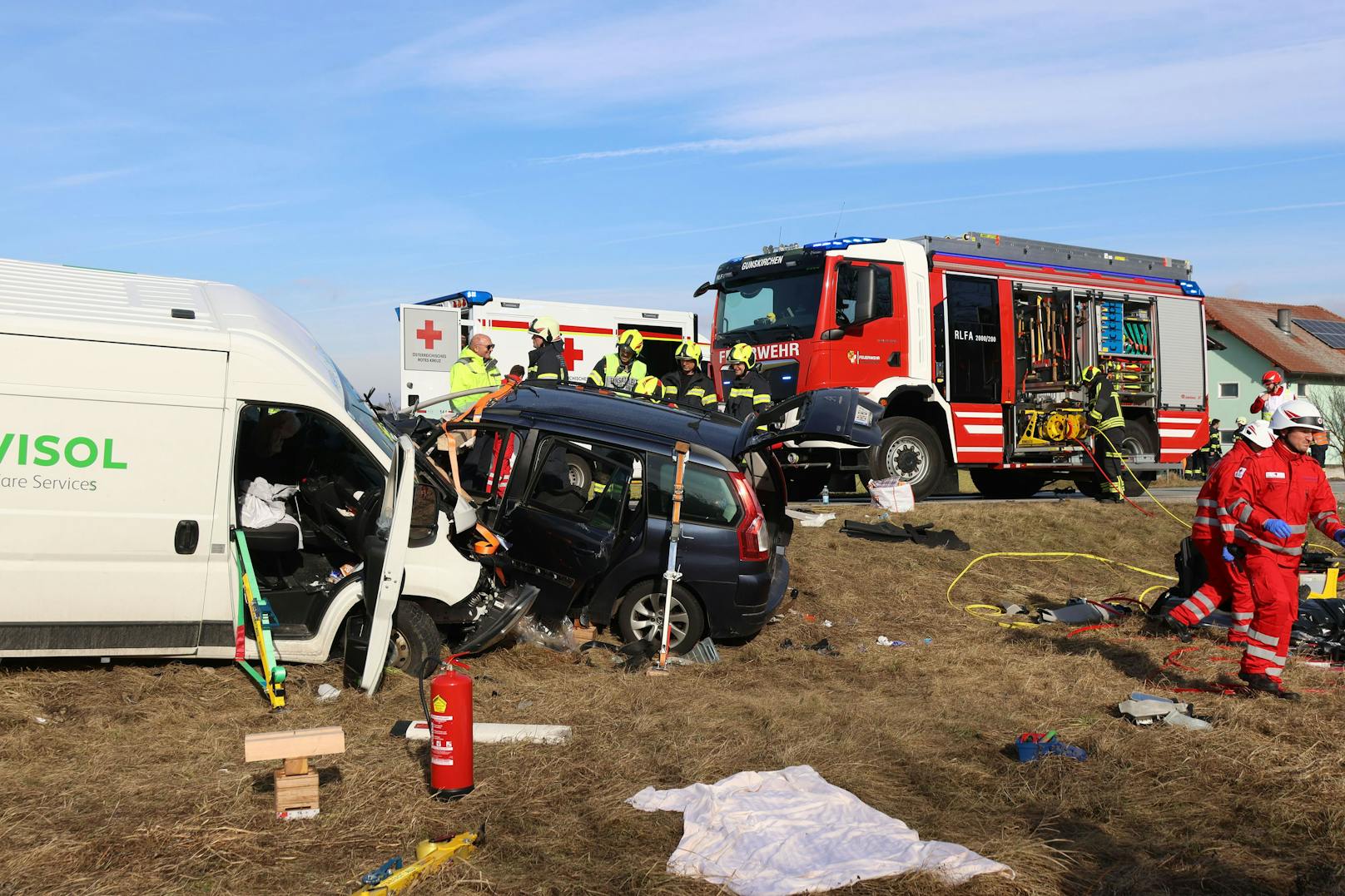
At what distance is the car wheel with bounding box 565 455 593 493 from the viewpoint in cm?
788

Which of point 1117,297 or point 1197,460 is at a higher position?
point 1117,297

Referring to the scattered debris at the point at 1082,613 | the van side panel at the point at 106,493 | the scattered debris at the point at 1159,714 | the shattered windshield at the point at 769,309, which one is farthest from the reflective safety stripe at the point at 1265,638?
the shattered windshield at the point at 769,309

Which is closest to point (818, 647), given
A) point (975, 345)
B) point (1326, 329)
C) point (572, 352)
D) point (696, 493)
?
point (696, 493)

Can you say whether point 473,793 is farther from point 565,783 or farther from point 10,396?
point 10,396

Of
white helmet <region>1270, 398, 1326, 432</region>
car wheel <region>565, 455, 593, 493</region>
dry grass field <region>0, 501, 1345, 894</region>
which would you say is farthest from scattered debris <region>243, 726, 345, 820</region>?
white helmet <region>1270, 398, 1326, 432</region>

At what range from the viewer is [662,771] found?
5383mm

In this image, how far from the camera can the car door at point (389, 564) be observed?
6266mm

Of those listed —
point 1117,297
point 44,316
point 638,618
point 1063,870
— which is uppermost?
point 1117,297

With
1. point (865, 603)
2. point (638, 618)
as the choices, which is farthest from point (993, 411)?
point (638, 618)

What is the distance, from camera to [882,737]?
6.11 m

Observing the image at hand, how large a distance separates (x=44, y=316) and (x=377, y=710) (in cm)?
266

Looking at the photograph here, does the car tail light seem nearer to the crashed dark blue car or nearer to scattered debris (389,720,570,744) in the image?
the crashed dark blue car

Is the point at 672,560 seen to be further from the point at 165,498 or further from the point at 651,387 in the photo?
the point at 651,387

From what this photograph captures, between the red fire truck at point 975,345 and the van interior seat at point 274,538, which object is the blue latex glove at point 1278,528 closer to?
the van interior seat at point 274,538
